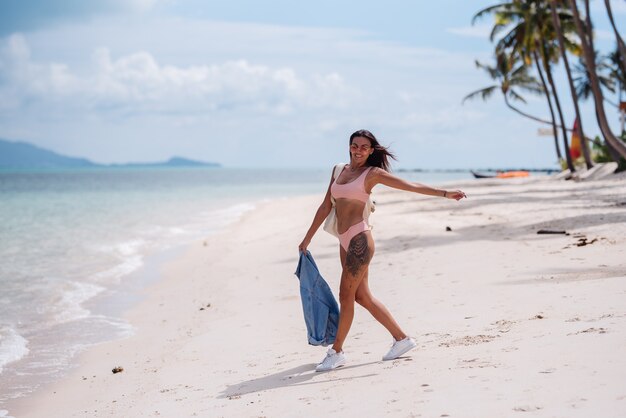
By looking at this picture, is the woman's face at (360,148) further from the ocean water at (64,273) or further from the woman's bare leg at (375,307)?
the ocean water at (64,273)

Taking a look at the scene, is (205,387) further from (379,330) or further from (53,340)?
(53,340)

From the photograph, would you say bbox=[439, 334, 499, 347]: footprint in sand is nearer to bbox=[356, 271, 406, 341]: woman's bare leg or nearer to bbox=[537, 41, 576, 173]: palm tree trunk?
bbox=[356, 271, 406, 341]: woman's bare leg

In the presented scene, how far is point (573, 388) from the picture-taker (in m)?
4.23

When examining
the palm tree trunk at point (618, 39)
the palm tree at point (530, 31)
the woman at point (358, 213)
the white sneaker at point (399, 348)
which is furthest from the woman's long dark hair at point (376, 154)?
the palm tree at point (530, 31)

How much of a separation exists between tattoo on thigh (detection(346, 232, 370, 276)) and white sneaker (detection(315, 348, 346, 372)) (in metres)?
0.67

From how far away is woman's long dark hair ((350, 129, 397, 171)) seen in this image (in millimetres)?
5676

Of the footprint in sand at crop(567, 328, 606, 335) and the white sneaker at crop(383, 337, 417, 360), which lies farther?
the white sneaker at crop(383, 337, 417, 360)

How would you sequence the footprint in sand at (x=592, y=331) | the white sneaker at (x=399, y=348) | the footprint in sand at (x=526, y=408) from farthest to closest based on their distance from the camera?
the white sneaker at (x=399, y=348), the footprint in sand at (x=592, y=331), the footprint in sand at (x=526, y=408)

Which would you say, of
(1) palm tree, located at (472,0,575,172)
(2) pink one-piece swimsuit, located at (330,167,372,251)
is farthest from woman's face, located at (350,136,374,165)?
(1) palm tree, located at (472,0,575,172)

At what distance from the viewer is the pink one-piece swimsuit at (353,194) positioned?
5.62 meters

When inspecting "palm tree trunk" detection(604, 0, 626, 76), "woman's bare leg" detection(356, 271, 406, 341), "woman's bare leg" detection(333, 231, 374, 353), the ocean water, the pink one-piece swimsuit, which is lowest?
the ocean water

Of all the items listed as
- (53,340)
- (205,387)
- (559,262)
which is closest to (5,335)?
(53,340)

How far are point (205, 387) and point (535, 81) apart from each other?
46.9 m

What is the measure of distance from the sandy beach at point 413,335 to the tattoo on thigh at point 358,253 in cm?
76
